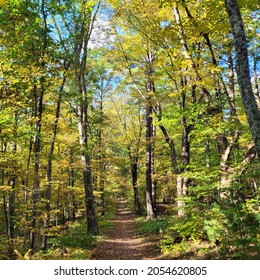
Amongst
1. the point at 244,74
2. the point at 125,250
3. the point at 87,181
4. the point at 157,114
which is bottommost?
the point at 125,250

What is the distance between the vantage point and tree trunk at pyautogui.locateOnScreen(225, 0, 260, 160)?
4574 millimetres

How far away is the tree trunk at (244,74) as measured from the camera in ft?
15.0

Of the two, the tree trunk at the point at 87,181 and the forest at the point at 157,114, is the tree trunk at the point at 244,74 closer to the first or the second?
the forest at the point at 157,114

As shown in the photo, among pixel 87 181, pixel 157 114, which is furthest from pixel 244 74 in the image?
pixel 87 181

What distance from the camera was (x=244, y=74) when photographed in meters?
4.66

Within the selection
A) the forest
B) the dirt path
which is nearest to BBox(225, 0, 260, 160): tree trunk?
the forest

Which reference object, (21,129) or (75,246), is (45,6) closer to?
(21,129)

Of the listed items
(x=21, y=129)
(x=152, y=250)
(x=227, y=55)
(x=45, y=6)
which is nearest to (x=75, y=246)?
(x=152, y=250)

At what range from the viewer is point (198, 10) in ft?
23.7

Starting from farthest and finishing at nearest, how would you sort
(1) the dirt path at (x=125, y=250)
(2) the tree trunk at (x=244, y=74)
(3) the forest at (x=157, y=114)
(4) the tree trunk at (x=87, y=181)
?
1. (4) the tree trunk at (x=87, y=181)
2. (1) the dirt path at (x=125, y=250)
3. (3) the forest at (x=157, y=114)
4. (2) the tree trunk at (x=244, y=74)

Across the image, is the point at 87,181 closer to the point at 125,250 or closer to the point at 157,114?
the point at 125,250

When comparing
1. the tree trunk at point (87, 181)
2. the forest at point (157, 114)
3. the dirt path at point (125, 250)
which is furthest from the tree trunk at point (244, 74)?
the tree trunk at point (87, 181)

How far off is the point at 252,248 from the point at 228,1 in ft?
16.2

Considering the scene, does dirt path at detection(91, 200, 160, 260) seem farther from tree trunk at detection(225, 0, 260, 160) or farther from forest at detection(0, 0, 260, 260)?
tree trunk at detection(225, 0, 260, 160)
